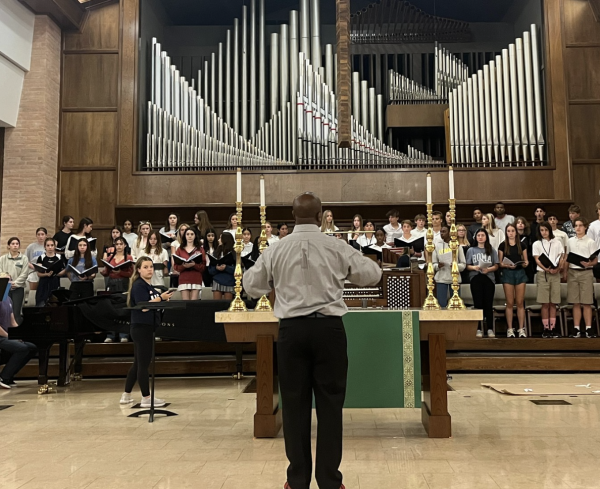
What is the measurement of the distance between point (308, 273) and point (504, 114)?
8.65 m

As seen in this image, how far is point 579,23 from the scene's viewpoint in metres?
10.9

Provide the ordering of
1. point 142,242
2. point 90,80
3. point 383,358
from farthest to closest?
point 90,80 < point 142,242 < point 383,358

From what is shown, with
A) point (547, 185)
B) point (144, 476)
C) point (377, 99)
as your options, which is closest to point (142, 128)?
point (377, 99)

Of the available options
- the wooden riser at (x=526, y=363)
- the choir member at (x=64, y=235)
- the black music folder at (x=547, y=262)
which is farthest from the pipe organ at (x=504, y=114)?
the choir member at (x=64, y=235)

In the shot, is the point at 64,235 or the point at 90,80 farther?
the point at 90,80

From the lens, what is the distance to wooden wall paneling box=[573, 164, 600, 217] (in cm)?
1068

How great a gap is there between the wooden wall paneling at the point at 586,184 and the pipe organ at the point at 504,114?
0.63 meters

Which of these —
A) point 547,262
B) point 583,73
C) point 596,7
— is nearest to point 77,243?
point 547,262

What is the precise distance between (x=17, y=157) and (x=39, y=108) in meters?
0.84

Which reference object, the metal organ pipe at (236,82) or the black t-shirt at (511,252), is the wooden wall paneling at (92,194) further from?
the black t-shirt at (511,252)

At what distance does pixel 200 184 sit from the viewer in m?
10.9

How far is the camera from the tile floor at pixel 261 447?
3482 millimetres

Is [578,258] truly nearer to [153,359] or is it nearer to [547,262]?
[547,262]

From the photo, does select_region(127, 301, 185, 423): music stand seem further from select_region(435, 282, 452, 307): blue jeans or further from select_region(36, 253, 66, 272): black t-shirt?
select_region(435, 282, 452, 307): blue jeans
